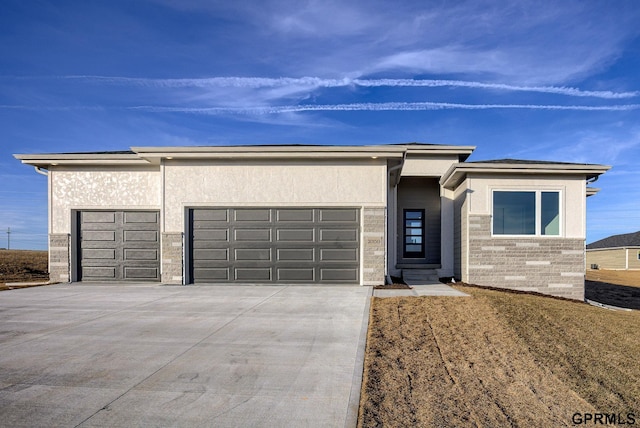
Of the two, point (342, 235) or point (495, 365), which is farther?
point (342, 235)

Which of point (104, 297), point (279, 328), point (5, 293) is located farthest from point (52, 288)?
point (279, 328)

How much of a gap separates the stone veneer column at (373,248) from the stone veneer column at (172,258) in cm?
561

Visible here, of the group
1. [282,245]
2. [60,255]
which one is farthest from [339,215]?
[60,255]

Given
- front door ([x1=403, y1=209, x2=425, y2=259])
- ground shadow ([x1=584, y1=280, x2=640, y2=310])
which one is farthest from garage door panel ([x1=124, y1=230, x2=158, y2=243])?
ground shadow ([x1=584, y1=280, x2=640, y2=310])

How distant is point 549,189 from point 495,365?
9.63 meters

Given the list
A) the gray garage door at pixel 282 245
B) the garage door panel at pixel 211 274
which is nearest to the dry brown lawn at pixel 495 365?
the gray garage door at pixel 282 245

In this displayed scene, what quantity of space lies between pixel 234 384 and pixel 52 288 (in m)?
9.97

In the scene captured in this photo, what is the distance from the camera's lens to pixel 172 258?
12.1 meters

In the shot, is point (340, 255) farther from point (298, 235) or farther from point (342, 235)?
point (298, 235)

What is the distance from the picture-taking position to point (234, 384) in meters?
4.45

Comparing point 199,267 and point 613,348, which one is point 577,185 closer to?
point 613,348

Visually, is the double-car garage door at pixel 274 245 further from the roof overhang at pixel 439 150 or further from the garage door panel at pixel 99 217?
the roof overhang at pixel 439 150

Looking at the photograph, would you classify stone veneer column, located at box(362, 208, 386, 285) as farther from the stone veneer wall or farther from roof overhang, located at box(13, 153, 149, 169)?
roof overhang, located at box(13, 153, 149, 169)

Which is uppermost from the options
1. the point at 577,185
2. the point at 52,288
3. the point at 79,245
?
the point at 577,185
